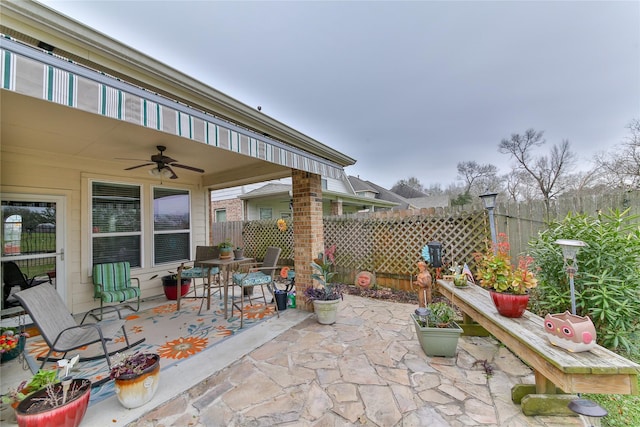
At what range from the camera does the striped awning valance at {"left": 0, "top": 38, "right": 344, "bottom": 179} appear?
4.32ft

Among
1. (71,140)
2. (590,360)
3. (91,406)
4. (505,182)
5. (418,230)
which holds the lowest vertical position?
(91,406)

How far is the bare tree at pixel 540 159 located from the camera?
14.5 m

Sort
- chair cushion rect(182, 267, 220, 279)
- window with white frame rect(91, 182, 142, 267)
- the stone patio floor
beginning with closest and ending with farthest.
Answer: the stone patio floor < window with white frame rect(91, 182, 142, 267) < chair cushion rect(182, 267, 220, 279)

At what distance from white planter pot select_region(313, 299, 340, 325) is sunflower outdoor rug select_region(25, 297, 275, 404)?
947 mm

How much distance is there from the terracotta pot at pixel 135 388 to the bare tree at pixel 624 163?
13351mm

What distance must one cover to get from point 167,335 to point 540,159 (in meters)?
20.8

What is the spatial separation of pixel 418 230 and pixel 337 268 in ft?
7.74

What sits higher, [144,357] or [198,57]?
[198,57]

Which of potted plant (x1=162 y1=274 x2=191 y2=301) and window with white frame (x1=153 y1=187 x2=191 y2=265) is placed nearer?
potted plant (x1=162 y1=274 x2=191 y2=301)

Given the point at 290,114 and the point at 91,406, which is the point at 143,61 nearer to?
the point at 91,406

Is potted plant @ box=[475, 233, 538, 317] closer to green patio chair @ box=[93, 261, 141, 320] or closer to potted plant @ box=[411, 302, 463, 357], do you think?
potted plant @ box=[411, 302, 463, 357]

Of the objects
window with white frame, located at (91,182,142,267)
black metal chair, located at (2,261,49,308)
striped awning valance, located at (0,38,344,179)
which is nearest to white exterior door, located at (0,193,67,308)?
black metal chair, located at (2,261,49,308)

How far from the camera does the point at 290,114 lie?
796 centimetres

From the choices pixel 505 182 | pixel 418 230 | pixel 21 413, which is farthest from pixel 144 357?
pixel 505 182
